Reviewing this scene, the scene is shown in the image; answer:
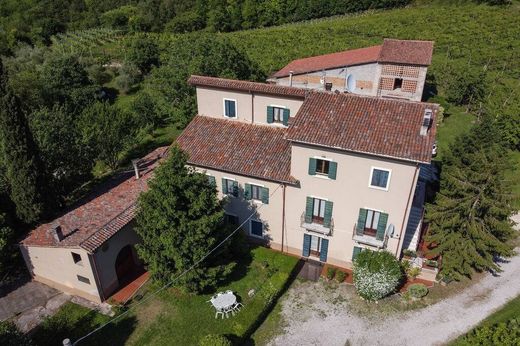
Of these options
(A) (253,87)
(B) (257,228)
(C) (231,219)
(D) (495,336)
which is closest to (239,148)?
(A) (253,87)

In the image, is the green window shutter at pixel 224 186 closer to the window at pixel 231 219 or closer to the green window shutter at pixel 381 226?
the window at pixel 231 219

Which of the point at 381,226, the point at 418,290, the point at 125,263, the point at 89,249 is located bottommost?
the point at 418,290

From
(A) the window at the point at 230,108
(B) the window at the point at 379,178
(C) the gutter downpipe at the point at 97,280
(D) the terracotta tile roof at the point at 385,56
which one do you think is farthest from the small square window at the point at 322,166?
(D) the terracotta tile roof at the point at 385,56

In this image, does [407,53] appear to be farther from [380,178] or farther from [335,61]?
[380,178]

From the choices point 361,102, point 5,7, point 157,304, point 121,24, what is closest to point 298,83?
point 361,102

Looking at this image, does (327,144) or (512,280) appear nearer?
(327,144)

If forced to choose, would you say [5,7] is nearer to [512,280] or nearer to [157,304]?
[157,304]
